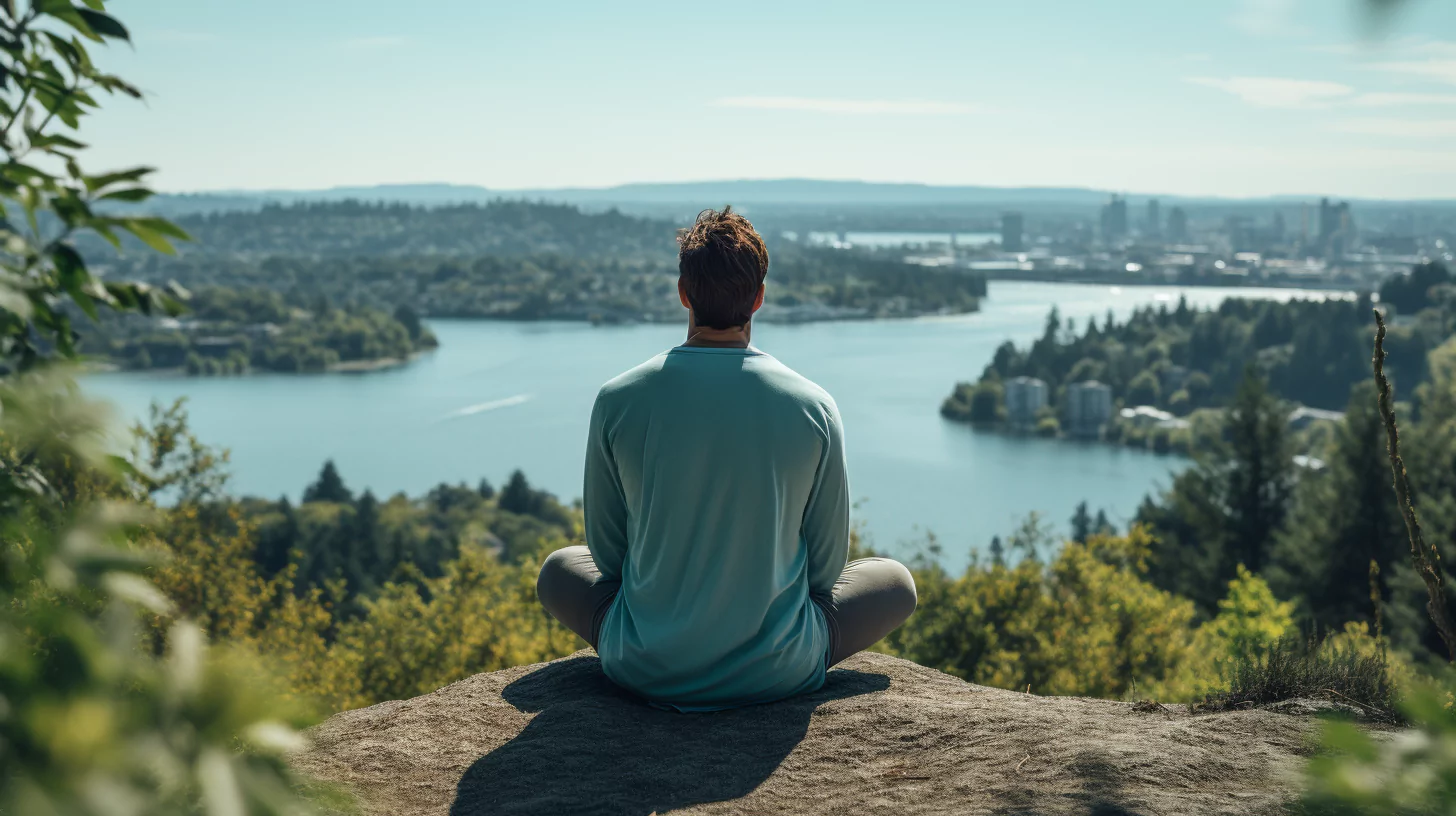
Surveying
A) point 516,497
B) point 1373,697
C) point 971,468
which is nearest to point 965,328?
point 971,468

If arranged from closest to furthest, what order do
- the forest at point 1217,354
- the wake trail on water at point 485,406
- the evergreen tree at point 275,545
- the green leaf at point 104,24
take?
the green leaf at point 104,24, the evergreen tree at point 275,545, the wake trail on water at point 485,406, the forest at point 1217,354

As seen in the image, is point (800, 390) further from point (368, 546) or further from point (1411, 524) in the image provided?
point (368, 546)

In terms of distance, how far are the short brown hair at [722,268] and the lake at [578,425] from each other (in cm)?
2632

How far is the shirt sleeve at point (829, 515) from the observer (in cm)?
241

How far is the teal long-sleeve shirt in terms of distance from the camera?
228 cm

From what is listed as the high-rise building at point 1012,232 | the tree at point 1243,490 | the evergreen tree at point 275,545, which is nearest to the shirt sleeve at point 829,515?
the tree at point 1243,490

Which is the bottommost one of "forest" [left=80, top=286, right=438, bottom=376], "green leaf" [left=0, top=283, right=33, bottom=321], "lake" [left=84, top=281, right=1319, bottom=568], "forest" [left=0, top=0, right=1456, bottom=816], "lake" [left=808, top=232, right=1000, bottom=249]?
"lake" [left=84, top=281, right=1319, bottom=568]

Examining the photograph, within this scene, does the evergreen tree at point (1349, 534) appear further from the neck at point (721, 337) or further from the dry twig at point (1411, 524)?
the neck at point (721, 337)

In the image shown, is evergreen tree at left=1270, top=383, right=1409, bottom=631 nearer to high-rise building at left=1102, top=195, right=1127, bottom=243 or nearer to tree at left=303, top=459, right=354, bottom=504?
tree at left=303, top=459, right=354, bottom=504

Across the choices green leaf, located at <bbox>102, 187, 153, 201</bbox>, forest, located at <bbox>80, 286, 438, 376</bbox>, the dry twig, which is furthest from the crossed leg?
forest, located at <bbox>80, 286, 438, 376</bbox>

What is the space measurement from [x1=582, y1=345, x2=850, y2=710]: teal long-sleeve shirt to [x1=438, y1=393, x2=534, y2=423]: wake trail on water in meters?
46.6

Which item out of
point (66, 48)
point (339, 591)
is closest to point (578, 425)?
point (339, 591)

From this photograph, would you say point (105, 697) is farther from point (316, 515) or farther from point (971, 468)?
point (971, 468)

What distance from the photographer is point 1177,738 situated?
207cm
